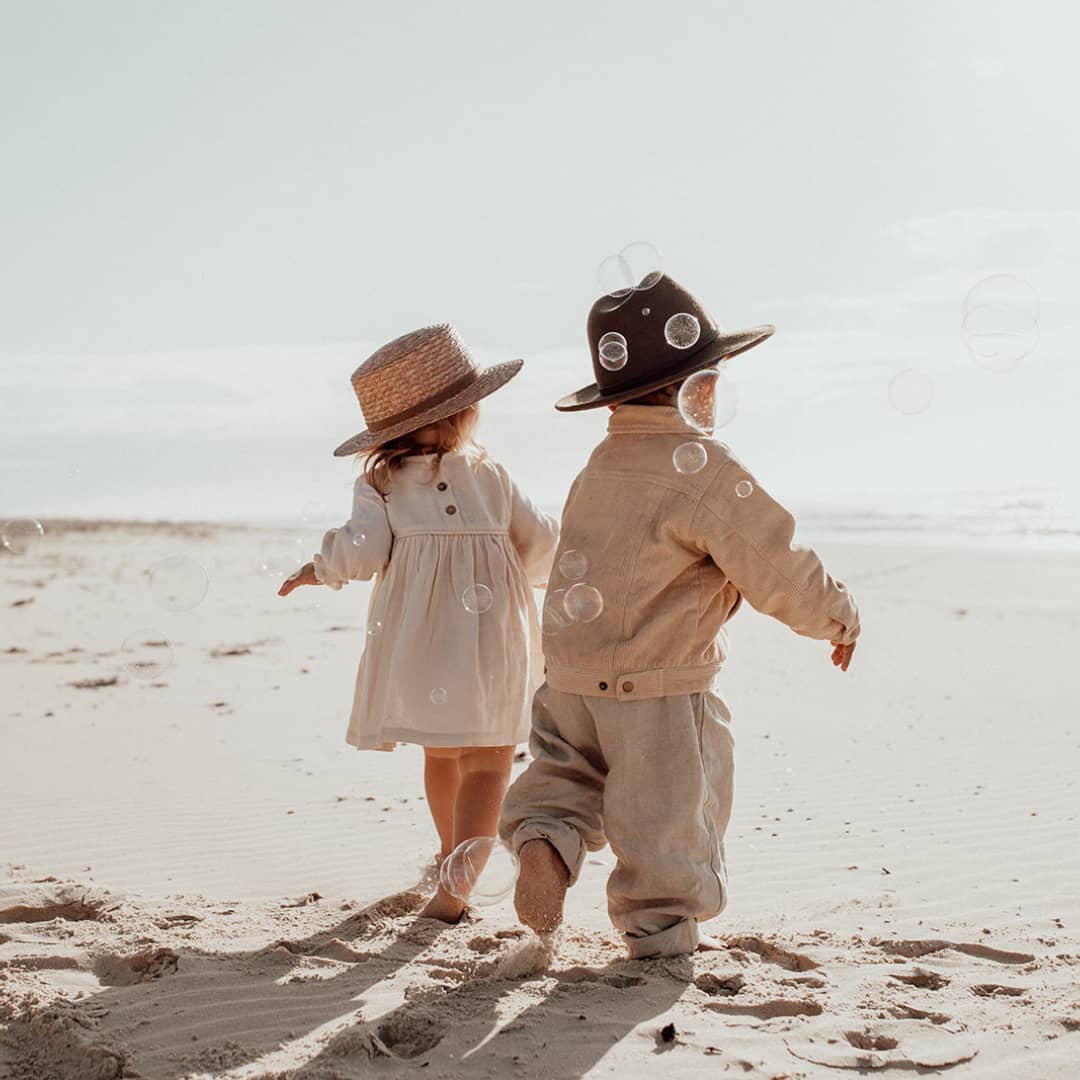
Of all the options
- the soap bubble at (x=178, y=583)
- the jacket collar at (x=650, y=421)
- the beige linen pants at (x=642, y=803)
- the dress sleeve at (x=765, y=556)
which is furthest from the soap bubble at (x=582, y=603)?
the soap bubble at (x=178, y=583)

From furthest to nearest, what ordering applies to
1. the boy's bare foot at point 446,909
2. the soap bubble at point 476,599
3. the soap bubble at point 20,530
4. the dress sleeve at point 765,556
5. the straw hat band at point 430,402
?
the soap bubble at point 20,530, the straw hat band at point 430,402, the soap bubble at point 476,599, the boy's bare foot at point 446,909, the dress sleeve at point 765,556

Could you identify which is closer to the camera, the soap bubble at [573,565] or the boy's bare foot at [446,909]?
the soap bubble at [573,565]

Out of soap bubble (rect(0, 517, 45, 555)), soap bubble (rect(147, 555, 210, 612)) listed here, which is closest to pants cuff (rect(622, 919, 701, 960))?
soap bubble (rect(147, 555, 210, 612))

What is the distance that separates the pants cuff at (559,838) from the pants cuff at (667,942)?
0.26 metres

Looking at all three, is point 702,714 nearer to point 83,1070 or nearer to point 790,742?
point 83,1070

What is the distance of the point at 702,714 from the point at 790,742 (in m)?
3.90

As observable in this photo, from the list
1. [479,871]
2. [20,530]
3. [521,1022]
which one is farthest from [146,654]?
[521,1022]

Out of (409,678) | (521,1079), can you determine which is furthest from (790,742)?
(521,1079)

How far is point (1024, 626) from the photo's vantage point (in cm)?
1184

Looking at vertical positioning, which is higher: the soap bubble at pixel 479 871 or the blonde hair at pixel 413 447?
the blonde hair at pixel 413 447

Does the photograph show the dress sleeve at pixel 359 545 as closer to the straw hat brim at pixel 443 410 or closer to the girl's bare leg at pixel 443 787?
the straw hat brim at pixel 443 410

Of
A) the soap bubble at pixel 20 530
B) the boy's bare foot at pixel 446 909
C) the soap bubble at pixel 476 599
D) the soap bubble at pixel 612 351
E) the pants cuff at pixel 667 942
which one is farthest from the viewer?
the soap bubble at pixel 20 530

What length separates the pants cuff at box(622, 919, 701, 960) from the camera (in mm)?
3412

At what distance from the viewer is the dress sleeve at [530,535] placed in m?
4.28
